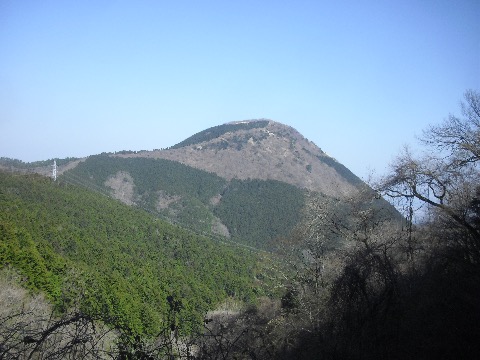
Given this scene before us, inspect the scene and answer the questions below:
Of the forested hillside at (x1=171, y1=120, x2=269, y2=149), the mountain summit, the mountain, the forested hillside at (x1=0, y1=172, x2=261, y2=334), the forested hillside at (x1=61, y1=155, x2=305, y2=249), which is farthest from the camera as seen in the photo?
the forested hillside at (x1=171, y1=120, x2=269, y2=149)

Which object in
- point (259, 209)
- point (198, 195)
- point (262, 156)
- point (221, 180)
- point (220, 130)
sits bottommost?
point (259, 209)

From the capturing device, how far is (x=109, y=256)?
90.8 feet

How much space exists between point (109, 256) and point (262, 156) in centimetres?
9444

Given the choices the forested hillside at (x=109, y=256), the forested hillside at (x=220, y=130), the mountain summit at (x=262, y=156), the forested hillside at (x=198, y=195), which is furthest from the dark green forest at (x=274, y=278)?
the forested hillside at (x=220, y=130)

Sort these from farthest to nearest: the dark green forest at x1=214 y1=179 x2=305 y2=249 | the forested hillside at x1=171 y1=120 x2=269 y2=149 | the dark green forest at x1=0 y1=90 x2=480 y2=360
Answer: the forested hillside at x1=171 y1=120 x2=269 y2=149 → the dark green forest at x1=214 y1=179 x2=305 y2=249 → the dark green forest at x1=0 y1=90 x2=480 y2=360

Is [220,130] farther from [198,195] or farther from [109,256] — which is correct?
[109,256]

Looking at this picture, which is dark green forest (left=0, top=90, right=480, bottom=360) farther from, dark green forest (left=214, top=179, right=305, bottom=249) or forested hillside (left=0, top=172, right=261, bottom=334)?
dark green forest (left=214, top=179, right=305, bottom=249)

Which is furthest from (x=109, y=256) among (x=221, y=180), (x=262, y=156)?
(x=262, y=156)

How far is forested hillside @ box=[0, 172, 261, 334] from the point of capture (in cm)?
1848

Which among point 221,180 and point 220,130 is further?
point 220,130

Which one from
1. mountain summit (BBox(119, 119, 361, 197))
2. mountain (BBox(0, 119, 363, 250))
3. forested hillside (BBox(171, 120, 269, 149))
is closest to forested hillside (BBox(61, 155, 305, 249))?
mountain (BBox(0, 119, 363, 250))

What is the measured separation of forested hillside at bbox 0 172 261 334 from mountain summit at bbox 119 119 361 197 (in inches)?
2574

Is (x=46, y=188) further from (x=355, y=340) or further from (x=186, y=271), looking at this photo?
(x=355, y=340)

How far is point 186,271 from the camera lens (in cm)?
3384
